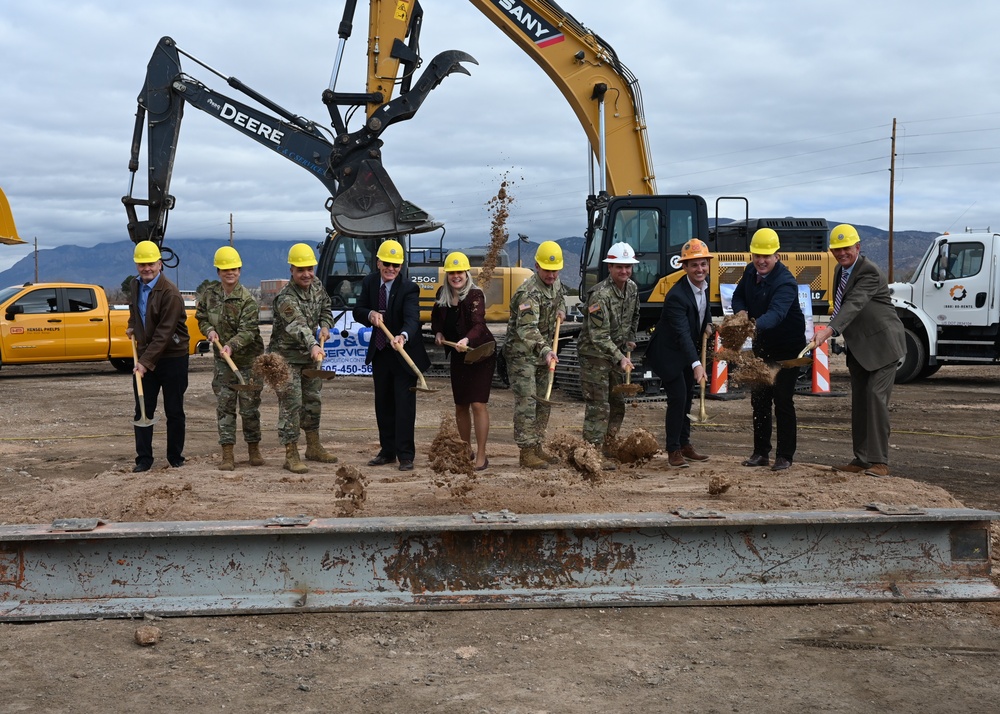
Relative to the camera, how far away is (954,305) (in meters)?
16.2

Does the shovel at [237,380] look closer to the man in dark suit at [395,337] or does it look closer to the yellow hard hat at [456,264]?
the man in dark suit at [395,337]

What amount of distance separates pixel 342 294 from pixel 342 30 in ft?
13.4

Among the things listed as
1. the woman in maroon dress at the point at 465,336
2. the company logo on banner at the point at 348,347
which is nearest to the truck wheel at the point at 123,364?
the company logo on banner at the point at 348,347

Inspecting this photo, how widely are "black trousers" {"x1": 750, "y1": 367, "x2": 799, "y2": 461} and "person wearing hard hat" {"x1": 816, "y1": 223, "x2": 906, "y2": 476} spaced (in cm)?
44

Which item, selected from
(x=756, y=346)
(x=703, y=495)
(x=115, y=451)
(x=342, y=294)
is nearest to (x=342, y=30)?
(x=342, y=294)

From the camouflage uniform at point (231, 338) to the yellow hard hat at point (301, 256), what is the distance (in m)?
0.49

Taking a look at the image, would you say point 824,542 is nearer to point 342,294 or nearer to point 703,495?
point 703,495

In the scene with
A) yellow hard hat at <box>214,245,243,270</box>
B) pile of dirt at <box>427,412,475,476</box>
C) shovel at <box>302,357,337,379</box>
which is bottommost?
pile of dirt at <box>427,412,475,476</box>

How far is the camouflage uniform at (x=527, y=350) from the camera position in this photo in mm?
7812

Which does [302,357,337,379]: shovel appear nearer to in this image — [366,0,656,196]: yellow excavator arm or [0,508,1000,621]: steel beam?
[0,508,1000,621]: steel beam

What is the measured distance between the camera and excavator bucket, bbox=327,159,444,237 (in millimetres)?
14672

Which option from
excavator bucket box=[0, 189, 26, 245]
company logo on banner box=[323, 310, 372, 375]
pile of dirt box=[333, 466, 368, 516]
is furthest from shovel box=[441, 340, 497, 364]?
excavator bucket box=[0, 189, 26, 245]

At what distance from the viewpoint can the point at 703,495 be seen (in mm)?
6781

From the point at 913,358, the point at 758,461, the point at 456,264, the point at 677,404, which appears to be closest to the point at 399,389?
the point at 456,264
